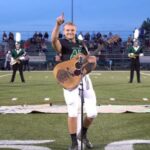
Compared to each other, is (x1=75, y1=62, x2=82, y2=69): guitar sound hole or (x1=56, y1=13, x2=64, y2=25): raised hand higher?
(x1=56, y1=13, x2=64, y2=25): raised hand

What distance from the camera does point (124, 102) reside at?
625 inches

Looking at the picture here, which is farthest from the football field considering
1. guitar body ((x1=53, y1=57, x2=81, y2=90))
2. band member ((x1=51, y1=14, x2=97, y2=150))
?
guitar body ((x1=53, y1=57, x2=81, y2=90))

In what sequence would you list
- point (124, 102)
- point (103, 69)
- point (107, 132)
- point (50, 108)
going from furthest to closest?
point (103, 69) < point (124, 102) < point (50, 108) < point (107, 132)

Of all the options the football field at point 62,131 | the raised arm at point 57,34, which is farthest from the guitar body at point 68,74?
the football field at point 62,131

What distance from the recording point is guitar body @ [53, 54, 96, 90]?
7.89 meters

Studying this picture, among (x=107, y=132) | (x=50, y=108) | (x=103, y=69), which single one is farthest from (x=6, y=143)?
(x=103, y=69)

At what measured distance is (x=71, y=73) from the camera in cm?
793

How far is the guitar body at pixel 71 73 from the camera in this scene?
7.89 m

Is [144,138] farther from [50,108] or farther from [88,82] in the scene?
[50,108]

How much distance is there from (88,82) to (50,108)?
571 cm

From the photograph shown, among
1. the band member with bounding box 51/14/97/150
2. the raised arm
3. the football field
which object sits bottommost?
the football field

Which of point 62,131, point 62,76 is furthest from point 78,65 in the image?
point 62,131

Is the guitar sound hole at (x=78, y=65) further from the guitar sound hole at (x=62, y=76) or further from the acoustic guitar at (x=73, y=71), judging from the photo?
the guitar sound hole at (x=62, y=76)

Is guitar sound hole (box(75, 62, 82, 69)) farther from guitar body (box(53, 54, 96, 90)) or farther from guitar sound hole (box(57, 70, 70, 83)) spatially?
guitar sound hole (box(57, 70, 70, 83))
